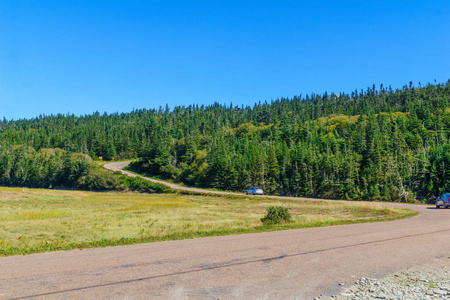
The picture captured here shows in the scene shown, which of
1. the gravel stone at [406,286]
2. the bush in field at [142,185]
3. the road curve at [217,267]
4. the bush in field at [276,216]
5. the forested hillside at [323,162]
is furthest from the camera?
the bush in field at [142,185]

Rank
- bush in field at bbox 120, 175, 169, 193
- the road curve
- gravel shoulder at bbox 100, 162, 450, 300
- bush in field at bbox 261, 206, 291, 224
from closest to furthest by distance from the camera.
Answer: gravel shoulder at bbox 100, 162, 450, 300 → the road curve → bush in field at bbox 261, 206, 291, 224 → bush in field at bbox 120, 175, 169, 193

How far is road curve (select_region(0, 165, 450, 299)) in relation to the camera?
876cm

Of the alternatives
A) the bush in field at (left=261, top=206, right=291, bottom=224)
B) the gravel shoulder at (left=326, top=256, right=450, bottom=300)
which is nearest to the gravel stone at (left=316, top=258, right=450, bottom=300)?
the gravel shoulder at (left=326, top=256, right=450, bottom=300)

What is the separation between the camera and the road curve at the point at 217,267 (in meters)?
8.76

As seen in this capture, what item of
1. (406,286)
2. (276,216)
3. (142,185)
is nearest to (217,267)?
(406,286)

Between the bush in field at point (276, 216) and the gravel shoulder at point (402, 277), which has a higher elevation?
the gravel shoulder at point (402, 277)

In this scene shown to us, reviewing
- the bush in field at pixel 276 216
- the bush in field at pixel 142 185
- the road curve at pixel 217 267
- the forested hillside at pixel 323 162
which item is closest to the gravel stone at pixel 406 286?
the road curve at pixel 217 267

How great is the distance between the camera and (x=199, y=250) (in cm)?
1413

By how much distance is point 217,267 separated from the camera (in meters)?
11.2

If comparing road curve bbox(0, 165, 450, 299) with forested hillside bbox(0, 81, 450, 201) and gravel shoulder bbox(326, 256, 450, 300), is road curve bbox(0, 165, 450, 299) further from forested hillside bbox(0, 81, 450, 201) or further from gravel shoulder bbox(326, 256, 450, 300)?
forested hillside bbox(0, 81, 450, 201)

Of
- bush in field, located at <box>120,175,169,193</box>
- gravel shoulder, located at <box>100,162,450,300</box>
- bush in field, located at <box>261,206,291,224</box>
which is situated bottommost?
bush in field, located at <box>120,175,169,193</box>

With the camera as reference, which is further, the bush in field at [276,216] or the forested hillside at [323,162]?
the forested hillside at [323,162]

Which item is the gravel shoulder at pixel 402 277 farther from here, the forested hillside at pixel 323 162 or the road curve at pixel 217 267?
the forested hillside at pixel 323 162

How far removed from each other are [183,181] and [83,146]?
98982 millimetres
